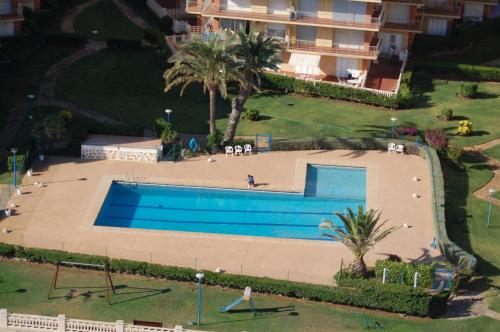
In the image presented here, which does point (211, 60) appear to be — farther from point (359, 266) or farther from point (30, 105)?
point (359, 266)

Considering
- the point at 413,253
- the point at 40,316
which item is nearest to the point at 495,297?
the point at 413,253

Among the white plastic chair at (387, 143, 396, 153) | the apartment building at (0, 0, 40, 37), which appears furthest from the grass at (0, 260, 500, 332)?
the apartment building at (0, 0, 40, 37)

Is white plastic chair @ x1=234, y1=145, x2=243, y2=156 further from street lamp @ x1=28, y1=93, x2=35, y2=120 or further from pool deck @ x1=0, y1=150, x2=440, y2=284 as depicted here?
street lamp @ x1=28, y1=93, x2=35, y2=120

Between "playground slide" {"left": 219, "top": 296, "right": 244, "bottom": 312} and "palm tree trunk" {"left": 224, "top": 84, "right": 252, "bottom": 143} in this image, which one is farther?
"palm tree trunk" {"left": 224, "top": 84, "right": 252, "bottom": 143}

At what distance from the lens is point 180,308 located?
6116 centimetres

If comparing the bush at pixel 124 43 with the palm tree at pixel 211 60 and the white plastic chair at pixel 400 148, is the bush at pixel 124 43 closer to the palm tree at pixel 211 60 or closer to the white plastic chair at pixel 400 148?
the palm tree at pixel 211 60

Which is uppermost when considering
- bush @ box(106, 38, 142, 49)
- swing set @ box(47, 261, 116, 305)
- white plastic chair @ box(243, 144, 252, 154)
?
bush @ box(106, 38, 142, 49)

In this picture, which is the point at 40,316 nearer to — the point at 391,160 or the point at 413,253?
the point at 413,253

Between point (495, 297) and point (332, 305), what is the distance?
866 centimetres

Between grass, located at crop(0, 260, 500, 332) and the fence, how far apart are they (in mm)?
1909

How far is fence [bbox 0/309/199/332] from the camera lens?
57.9m

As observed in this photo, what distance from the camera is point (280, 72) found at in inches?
3632

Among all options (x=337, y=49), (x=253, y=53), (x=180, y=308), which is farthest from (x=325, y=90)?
(x=180, y=308)

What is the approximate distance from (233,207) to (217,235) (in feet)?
15.4
